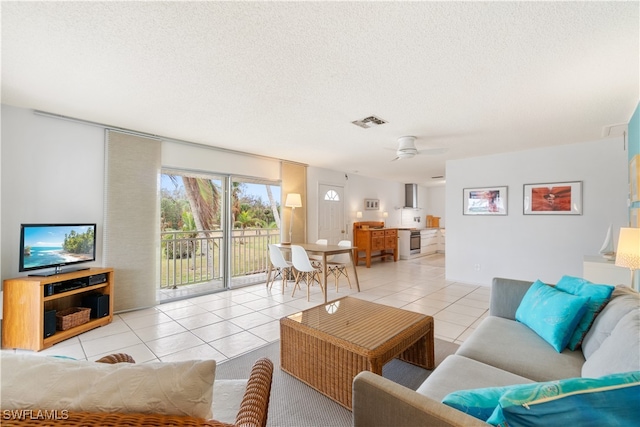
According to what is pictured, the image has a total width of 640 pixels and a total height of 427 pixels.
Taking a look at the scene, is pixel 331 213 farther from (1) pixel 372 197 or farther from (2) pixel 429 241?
(2) pixel 429 241

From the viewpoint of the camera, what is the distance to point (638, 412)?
2.20 feet

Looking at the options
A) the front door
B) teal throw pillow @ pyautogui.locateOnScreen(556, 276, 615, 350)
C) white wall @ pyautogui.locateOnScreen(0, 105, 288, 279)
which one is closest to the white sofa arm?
teal throw pillow @ pyautogui.locateOnScreen(556, 276, 615, 350)

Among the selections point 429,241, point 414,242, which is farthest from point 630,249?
point 429,241

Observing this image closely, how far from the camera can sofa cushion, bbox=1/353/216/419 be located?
664 mm

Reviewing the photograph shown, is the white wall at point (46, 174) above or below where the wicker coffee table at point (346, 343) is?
above

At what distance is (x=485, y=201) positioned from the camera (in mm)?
5004

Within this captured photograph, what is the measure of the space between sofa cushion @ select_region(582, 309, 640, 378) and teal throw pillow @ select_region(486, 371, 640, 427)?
0.43 metres

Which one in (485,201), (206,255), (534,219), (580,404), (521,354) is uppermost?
(485,201)

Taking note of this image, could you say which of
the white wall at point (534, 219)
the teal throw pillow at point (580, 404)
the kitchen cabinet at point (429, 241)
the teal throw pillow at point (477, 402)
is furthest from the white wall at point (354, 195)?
the teal throw pillow at point (580, 404)

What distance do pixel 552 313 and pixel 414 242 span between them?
6597 millimetres

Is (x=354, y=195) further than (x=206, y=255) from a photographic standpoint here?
Yes

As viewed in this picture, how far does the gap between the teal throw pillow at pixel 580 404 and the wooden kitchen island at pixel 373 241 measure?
6.25 meters

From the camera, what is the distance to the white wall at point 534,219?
3969 millimetres

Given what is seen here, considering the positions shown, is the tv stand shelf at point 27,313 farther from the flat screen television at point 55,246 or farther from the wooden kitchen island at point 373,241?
the wooden kitchen island at point 373,241
